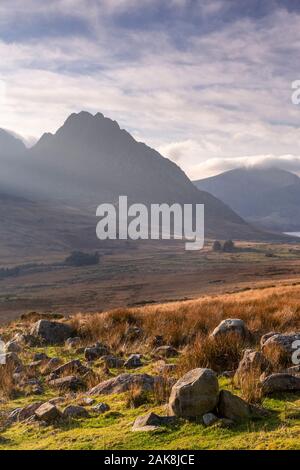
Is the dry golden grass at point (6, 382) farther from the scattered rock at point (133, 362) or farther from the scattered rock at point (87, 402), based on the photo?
the scattered rock at point (133, 362)

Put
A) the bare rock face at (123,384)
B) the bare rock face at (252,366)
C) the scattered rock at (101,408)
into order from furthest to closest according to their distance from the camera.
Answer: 1. the bare rock face at (123,384)
2. the bare rock face at (252,366)
3. the scattered rock at (101,408)

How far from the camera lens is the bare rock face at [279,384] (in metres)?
8.14

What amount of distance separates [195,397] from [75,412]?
215cm

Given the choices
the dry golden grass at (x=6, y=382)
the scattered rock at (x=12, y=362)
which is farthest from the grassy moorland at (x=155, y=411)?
the scattered rock at (x=12, y=362)

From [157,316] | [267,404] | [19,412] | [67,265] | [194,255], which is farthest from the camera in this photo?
[194,255]

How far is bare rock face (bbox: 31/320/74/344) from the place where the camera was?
16.8m

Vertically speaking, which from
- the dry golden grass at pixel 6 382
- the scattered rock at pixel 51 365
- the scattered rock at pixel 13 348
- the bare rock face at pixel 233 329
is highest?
the bare rock face at pixel 233 329

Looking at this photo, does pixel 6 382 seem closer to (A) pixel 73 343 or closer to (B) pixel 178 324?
(A) pixel 73 343

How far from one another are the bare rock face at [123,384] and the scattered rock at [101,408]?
3.00ft

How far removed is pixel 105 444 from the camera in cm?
654

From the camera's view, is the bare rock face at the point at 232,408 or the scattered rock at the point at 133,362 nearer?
the bare rock face at the point at 232,408

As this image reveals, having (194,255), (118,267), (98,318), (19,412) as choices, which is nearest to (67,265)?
(118,267)
